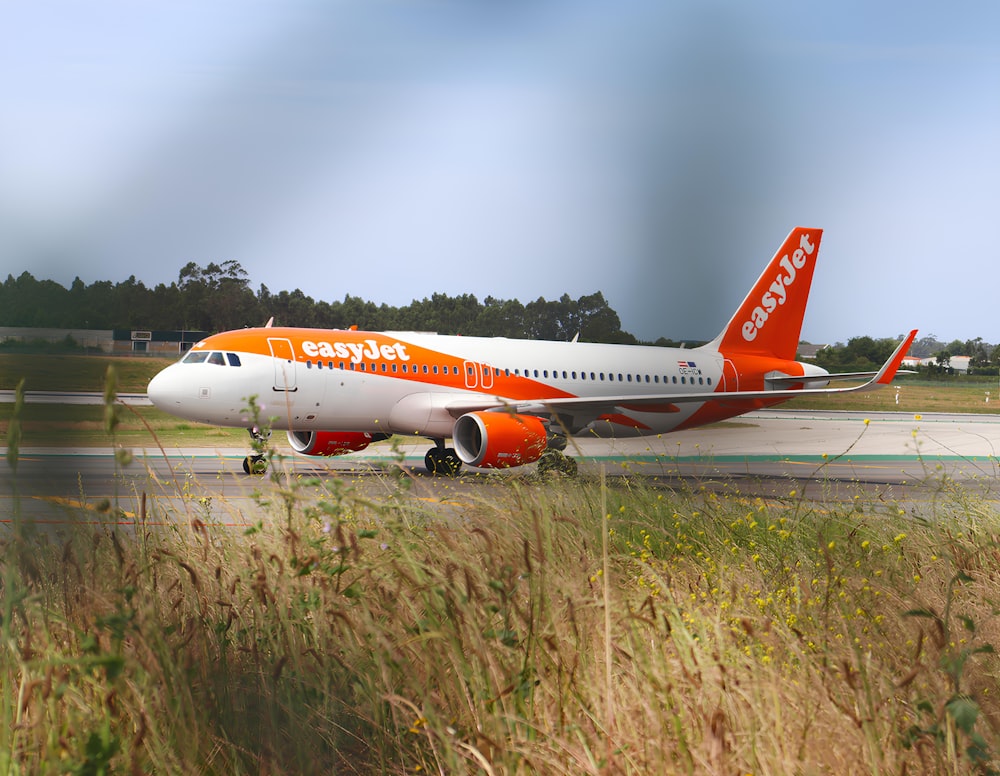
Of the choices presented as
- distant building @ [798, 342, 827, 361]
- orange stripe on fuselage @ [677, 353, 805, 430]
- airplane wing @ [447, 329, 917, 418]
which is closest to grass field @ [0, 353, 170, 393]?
airplane wing @ [447, 329, 917, 418]

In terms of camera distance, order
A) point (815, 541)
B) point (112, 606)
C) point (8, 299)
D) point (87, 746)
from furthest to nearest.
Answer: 1. point (815, 541)
2. point (112, 606)
3. point (87, 746)
4. point (8, 299)

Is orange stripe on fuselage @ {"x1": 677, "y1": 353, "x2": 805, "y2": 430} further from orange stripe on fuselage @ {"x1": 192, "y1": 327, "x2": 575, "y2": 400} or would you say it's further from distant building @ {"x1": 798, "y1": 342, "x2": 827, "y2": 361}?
orange stripe on fuselage @ {"x1": 192, "y1": 327, "x2": 575, "y2": 400}

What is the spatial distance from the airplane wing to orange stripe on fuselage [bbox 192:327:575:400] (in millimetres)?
293

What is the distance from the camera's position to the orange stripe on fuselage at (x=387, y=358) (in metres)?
16.3

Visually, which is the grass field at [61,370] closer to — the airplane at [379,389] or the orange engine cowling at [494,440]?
the airplane at [379,389]

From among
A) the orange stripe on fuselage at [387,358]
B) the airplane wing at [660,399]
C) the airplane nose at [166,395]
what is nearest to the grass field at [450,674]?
the airplane wing at [660,399]

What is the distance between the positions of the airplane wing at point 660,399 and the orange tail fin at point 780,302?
11.3 inches

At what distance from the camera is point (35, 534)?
8.73ft

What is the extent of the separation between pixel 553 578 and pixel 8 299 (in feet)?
6.86

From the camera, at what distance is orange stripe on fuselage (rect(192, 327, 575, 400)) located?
16297 millimetres

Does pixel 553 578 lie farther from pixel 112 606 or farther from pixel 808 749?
pixel 112 606

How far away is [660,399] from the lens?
6.40m

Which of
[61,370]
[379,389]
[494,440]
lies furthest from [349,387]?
[61,370]

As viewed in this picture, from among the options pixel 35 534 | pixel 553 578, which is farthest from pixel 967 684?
pixel 35 534
